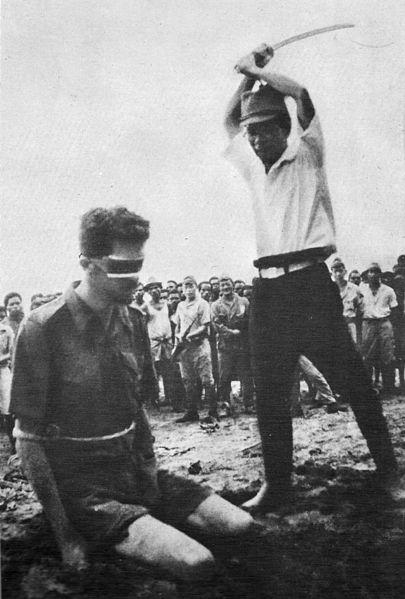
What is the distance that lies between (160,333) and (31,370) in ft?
4.01

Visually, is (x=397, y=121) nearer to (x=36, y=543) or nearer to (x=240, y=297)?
(x=240, y=297)

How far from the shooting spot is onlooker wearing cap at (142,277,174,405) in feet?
9.49

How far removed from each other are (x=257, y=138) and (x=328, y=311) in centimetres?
84

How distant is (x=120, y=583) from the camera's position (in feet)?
6.48

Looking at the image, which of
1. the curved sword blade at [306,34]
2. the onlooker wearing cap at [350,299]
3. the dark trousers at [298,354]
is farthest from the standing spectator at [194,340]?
the curved sword blade at [306,34]

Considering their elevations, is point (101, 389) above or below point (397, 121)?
below

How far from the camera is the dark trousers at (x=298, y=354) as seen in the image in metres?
2.35

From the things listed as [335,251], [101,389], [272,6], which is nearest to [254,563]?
[101,389]

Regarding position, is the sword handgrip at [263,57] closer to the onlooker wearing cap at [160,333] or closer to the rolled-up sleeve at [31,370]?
the onlooker wearing cap at [160,333]

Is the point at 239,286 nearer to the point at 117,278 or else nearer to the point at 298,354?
the point at 298,354

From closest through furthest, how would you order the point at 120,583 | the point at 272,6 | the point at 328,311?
the point at 120,583 → the point at 328,311 → the point at 272,6

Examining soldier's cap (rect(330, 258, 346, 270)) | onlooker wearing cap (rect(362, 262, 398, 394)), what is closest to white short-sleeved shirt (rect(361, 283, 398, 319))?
onlooker wearing cap (rect(362, 262, 398, 394))

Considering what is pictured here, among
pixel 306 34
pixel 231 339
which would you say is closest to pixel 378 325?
pixel 231 339

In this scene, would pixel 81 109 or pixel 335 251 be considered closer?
pixel 335 251
